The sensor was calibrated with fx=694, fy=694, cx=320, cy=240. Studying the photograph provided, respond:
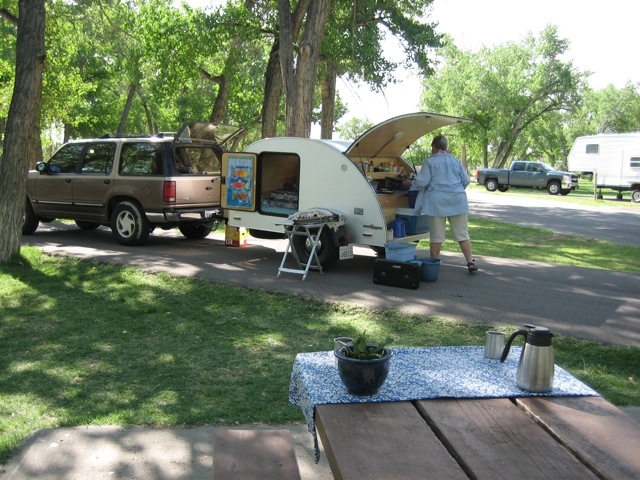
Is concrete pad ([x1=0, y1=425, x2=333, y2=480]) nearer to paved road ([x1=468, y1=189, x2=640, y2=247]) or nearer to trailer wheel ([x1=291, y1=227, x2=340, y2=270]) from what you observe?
trailer wheel ([x1=291, y1=227, x2=340, y2=270])

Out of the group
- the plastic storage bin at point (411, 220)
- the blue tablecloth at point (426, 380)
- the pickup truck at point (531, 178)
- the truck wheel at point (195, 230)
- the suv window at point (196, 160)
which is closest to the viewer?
the blue tablecloth at point (426, 380)

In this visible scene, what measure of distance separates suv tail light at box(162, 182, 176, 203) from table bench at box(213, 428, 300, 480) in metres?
8.20

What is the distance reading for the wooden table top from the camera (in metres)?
2.54

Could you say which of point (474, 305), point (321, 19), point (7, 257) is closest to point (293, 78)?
point (321, 19)

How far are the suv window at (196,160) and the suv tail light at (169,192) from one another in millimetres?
340

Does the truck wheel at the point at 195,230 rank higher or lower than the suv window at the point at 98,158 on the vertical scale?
lower

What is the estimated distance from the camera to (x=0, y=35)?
25.7 m

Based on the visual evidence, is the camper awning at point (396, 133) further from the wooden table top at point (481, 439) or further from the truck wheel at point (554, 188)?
the truck wheel at point (554, 188)

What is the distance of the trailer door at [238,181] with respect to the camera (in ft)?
35.9

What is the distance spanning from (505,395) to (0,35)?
27.1 metres

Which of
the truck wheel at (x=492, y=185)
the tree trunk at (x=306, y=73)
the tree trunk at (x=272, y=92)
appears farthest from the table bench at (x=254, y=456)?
the truck wheel at (x=492, y=185)

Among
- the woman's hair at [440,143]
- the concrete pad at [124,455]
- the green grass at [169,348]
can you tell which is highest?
the woman's hair at [440,143]

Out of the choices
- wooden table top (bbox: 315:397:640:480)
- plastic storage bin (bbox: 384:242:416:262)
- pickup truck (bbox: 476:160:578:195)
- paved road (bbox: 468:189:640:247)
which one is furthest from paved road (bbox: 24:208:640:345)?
pickup truck (bbox: 476:160:578:195)

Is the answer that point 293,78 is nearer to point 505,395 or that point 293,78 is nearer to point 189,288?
point 189,288
